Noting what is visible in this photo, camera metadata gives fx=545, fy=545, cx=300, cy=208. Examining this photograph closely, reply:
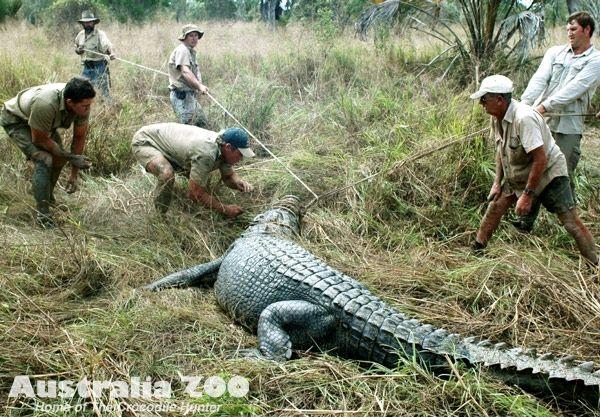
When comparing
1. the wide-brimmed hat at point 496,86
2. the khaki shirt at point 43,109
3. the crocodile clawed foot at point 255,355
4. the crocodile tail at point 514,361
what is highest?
the wide-brimmed hat at point 496,86

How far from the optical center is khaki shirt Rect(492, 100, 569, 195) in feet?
12.3

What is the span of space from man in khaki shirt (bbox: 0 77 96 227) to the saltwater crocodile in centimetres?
172

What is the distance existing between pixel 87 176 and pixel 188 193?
60.4 inches

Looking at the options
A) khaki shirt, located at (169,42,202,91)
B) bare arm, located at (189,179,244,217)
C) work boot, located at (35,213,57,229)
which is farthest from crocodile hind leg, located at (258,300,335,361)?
khaki shirt, located at (169,42,202,91)

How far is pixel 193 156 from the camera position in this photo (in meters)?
4.69

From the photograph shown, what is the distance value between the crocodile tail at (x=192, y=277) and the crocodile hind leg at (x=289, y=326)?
3.15 feet

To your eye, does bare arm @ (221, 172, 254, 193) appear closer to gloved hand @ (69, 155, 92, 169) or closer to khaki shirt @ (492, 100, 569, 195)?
gloved hand @ (69, 155, 92, 169)

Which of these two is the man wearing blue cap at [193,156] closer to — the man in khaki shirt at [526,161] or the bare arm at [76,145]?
the bare arm at [76,145]

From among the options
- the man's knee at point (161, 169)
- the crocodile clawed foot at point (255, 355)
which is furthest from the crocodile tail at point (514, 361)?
the man's knee at point (161, 169)

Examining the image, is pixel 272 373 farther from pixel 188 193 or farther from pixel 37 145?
pixel 37 145

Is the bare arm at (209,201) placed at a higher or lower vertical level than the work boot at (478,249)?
higher

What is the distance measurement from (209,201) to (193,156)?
1.35 feet

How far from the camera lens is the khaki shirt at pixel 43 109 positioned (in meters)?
4.72

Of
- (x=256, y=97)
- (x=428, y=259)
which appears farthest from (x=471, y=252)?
(x=256, y=97)
